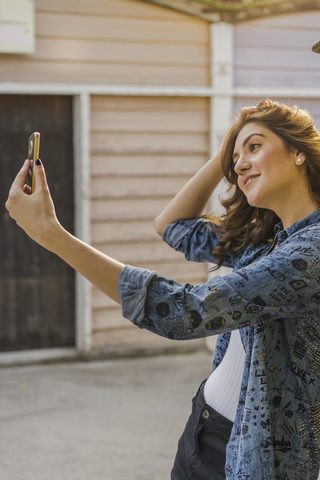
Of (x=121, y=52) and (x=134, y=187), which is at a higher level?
Answer: (x=121, y=52)

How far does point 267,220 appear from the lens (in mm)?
1633

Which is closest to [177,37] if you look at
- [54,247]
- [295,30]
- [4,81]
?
[295,30]

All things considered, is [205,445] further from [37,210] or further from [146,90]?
[146,90]

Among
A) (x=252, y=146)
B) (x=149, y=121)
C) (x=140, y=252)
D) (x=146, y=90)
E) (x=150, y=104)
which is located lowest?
(x=140, y=252)

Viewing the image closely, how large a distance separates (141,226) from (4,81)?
1748mm

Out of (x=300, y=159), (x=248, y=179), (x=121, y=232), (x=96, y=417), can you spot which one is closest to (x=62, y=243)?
(x=248, y=179)

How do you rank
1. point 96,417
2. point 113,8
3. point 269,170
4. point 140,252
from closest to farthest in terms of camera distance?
point 269,170
point 96,417
point 113,8
point 140,252

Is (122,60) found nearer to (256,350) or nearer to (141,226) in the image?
(141,226)

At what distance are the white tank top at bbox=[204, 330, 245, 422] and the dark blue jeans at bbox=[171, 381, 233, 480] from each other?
0.07ft

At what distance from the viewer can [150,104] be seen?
482 centimetres

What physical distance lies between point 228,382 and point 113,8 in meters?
3.95

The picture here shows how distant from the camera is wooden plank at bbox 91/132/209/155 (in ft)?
15.5

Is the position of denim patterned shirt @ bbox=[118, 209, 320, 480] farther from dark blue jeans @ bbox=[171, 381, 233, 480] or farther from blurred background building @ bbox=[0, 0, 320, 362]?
blurred background building @ bbox=[0, 0, 320, 362]

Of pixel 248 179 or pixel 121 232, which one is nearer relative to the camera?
pixel 248 179
